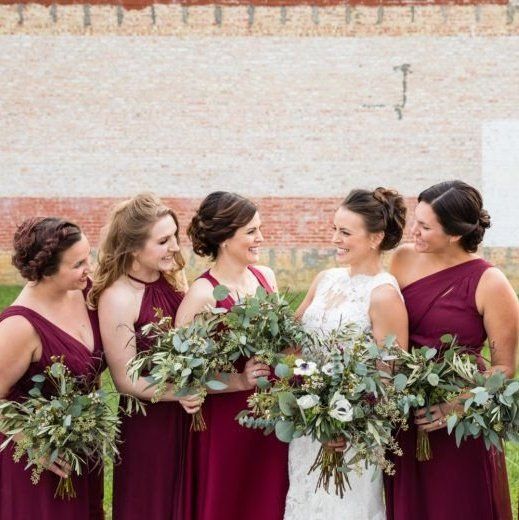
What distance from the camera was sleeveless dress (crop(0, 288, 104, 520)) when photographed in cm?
424

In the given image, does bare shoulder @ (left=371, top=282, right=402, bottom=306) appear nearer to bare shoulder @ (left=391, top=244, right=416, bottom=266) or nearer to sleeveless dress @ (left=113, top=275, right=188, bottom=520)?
bare shoulder @ (left=391, top=244, right=416, bottom=266)

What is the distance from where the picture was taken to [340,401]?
394 centimetres

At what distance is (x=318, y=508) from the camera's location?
15.4ft

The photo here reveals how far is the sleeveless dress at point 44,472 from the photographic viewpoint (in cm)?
424

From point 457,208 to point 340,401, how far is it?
1.23 m

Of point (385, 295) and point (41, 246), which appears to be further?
point (385, 295)

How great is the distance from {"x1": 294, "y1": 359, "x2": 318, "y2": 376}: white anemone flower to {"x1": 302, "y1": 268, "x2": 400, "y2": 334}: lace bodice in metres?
0.46

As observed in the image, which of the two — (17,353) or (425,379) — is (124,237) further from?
(425,379)

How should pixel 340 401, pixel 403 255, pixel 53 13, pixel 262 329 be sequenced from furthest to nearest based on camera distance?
pixel 53 13, pixel 403 255, pixel 262 329, pixel 340 401

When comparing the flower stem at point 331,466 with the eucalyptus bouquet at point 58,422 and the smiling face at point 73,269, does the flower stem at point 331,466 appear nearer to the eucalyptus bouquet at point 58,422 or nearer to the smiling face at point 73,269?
the eucalyptus bouquet at point 58,422

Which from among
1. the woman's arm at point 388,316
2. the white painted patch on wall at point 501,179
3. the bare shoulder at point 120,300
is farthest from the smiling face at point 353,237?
the white painted patch on wall at point 501,179

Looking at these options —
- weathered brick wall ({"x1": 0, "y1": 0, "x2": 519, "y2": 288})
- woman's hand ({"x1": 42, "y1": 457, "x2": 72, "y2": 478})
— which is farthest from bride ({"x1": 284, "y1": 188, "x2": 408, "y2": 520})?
weathered brick wall ({"x1": 0, "y1": 0, "x2": 519, "y2": 288})

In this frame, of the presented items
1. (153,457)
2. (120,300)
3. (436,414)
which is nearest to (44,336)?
(120,300)

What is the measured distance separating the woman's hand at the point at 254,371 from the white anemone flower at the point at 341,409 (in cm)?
58
